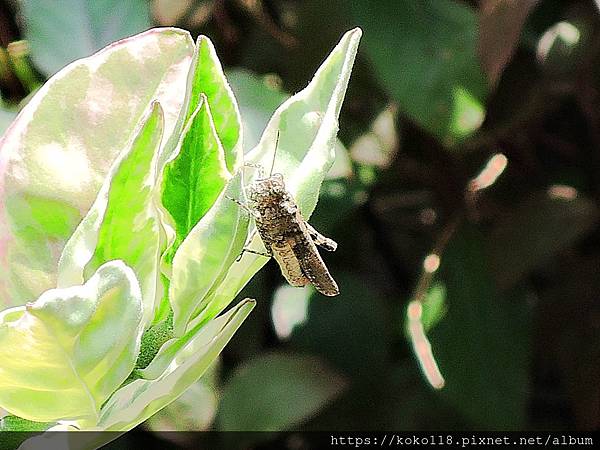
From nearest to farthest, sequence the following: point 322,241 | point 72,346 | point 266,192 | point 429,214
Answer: point 72,346 < point 266,192 < point 322,241 < point 429,214

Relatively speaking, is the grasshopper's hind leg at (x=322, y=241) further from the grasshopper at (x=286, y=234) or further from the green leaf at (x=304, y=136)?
the green leaf at (x=304, y=136)

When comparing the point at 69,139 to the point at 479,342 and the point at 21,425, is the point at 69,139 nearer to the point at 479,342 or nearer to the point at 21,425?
the point at 21,425

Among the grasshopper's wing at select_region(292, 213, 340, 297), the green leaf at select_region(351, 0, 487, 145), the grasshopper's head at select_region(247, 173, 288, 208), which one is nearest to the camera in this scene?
the grasshopper's head at select_region(247, 173, 288, 208)

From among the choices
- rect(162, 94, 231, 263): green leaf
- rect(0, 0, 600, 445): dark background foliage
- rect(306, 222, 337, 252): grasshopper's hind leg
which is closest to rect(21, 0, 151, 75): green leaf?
rect(0, 0, 600, 445): dark background foliage

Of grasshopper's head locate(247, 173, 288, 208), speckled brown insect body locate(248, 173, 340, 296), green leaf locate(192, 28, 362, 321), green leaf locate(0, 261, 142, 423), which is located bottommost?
speckled brown insect body locate(248, 173, 340, 296)

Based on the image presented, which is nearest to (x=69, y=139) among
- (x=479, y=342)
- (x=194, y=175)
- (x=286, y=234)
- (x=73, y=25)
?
(x=194, y=175)

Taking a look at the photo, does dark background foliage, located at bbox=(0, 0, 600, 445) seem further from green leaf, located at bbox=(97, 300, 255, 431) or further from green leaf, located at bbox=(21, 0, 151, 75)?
green leaf, located at bbox=(97, 300, 255, 431)

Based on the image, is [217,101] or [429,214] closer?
[217,101]
